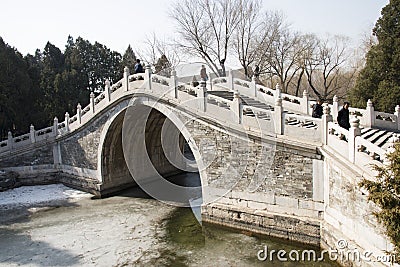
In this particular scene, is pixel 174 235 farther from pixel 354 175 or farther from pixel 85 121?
pixel 85 121

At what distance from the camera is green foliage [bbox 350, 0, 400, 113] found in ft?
46.0

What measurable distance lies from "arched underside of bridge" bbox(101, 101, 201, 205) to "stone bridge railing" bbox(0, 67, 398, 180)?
4.55ft

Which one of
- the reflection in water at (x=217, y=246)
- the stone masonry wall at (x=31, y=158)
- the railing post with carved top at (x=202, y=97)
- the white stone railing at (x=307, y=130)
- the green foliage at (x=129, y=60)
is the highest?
the green foliage at (x=129, y=60)

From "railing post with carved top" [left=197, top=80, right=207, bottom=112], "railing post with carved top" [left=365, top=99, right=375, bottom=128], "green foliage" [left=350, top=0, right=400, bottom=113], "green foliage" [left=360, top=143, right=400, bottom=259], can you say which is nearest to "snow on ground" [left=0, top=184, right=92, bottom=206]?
"railing post with carved top" [left=197, top=80, right=207, bottom=112]

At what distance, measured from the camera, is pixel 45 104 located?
22.1 m

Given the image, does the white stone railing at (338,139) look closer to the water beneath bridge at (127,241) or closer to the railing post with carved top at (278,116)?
the railing post with carved top at (278,116)

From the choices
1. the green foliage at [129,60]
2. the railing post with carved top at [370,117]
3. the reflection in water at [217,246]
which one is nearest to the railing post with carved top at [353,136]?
the reflection in water at [217,246]

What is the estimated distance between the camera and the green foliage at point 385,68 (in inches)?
552

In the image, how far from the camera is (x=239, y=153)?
35.2 ft

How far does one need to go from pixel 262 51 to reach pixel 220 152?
14.6m

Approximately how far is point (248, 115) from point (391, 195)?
581 cm

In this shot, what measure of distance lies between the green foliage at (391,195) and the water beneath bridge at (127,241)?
2994 millimetres

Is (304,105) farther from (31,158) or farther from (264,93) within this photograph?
(31,158)

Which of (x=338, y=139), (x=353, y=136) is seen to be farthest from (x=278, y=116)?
(x=353, y=136)
